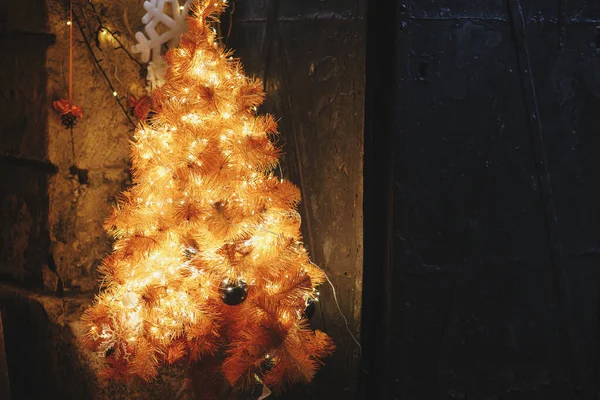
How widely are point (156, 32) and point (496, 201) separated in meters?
1.81

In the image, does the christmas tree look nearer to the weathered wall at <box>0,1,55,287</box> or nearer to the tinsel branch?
the tinsel branch

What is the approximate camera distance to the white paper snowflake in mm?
3184

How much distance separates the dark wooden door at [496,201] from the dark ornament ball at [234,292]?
736 millimetres

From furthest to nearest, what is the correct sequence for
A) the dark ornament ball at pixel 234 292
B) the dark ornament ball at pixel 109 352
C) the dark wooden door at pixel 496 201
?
1. the dark wooden door at pixel 496 201
2. the dark ornament ball at pixel 109 352
3. the dark ornament ball at pixel 234 292

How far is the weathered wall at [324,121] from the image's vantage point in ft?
10.4

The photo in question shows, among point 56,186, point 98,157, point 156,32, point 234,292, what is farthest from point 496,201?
point 56,186

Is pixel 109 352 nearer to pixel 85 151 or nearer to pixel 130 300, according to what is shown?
pixel 130 300

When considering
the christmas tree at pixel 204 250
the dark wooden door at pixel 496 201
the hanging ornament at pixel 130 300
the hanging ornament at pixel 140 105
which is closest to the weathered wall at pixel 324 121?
the dark wooden door at pixel 496 201

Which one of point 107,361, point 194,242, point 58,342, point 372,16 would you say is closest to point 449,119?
point 372,16

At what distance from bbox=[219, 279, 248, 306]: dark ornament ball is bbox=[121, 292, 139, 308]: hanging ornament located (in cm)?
36

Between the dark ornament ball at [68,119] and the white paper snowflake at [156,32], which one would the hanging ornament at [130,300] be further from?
the white paper snowflake at [156,32]

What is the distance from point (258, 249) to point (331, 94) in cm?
86

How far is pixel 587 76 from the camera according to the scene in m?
3.10

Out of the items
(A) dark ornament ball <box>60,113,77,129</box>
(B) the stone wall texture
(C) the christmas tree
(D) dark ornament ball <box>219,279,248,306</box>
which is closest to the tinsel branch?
(B) the stone wall texture
